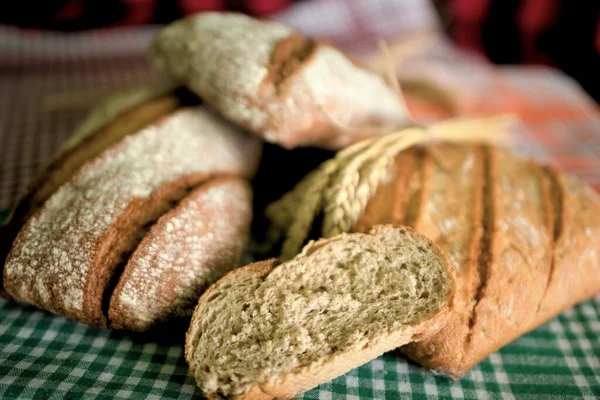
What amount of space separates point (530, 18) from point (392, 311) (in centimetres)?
312

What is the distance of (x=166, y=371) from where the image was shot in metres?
0.95

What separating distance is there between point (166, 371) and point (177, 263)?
7.9 inches

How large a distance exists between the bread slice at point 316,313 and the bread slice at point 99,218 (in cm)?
21

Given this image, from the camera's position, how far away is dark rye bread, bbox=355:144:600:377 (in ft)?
3.18

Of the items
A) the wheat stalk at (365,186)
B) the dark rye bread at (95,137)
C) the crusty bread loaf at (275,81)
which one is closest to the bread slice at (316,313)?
the wheat stalk at (365,186)

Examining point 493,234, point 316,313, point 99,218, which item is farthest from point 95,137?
point 493,234

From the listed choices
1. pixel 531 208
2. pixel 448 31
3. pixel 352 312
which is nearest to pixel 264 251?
pixel 352 312

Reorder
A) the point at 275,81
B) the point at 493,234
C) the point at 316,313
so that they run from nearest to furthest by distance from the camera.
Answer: the point at 316,313, the point at 493,234, the point at 275,81

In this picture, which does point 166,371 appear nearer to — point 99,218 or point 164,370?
point 164,370

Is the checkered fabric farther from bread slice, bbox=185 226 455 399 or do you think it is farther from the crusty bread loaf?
the crusty bread loaf

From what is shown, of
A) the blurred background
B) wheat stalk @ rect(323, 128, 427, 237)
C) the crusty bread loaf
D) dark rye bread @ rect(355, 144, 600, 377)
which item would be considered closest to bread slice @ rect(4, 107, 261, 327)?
the crusty bread loaf

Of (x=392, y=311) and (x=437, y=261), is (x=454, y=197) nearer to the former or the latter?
(x=437, y=261)

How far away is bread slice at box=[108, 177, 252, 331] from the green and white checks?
8cm

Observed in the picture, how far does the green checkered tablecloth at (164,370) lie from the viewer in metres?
0.90
